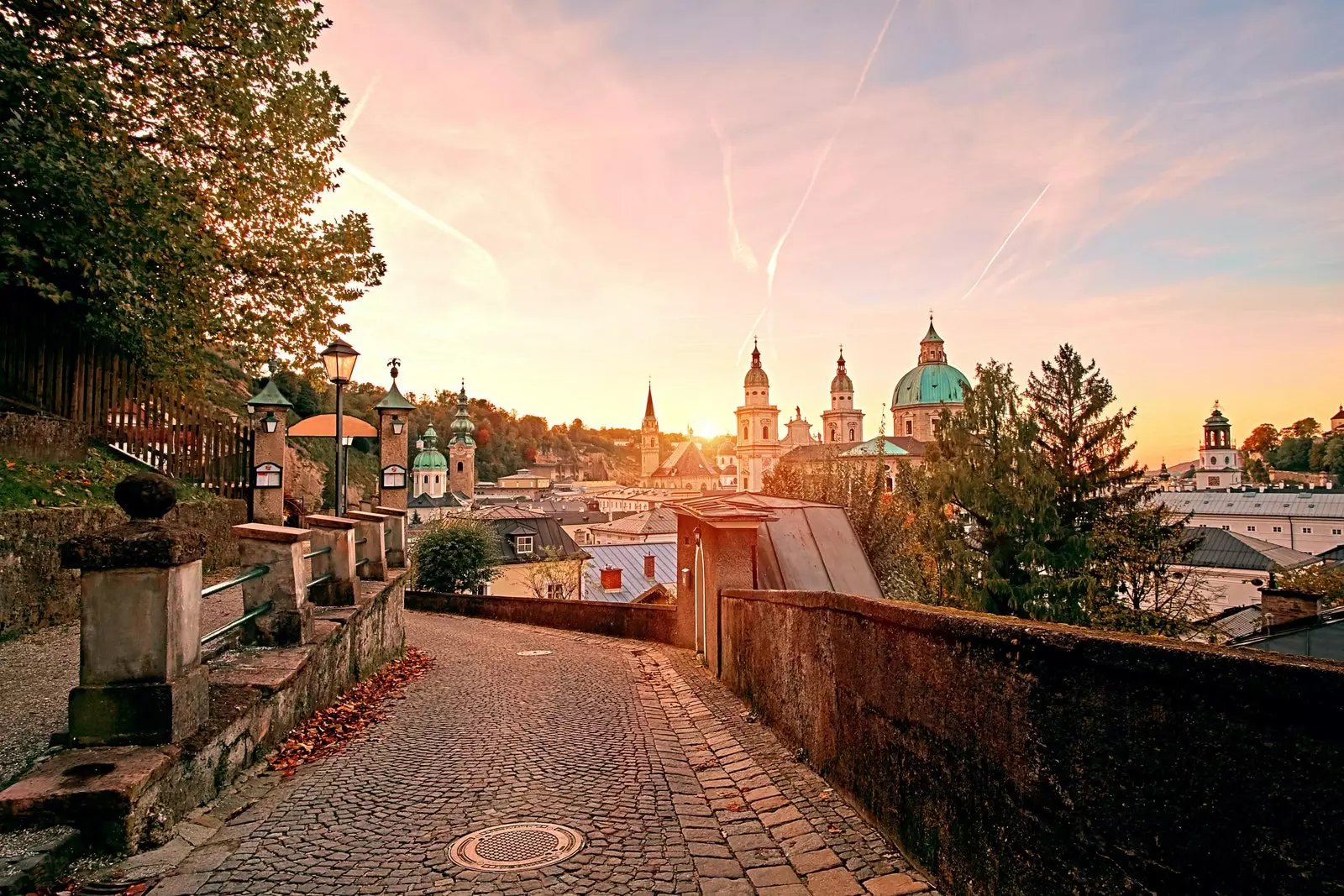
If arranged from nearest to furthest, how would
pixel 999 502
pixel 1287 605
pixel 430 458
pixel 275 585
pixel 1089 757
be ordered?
1. pixel 1089 757
2. pixel 275 585
3. pixel 1287 605
4. pixel 999 502
5. pixel 430 458

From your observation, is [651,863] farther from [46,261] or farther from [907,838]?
[46,261]

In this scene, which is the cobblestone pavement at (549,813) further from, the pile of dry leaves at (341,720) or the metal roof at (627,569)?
the metal roof at (627,569)

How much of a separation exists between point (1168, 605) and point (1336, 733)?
33180 millimetres

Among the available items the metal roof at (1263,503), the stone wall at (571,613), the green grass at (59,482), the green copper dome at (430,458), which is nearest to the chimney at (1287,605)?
the stone wall at (571,613)

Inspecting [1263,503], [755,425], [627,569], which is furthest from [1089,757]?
[755,425]

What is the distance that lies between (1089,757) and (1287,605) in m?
19.4

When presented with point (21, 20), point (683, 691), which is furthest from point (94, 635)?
point (21, 20)

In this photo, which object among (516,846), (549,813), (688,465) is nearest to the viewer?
(516,846)

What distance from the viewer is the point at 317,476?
133 feet

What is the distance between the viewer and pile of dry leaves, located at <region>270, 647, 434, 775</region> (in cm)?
521

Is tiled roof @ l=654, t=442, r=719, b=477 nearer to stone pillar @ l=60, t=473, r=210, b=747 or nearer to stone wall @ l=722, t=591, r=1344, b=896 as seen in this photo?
stone wall @ l=722, t=591, r=1344, b=896

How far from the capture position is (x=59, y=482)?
324 inches

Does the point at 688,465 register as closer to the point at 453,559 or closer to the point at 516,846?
the point at 453,559

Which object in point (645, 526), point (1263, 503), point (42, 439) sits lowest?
point (645, 526)
